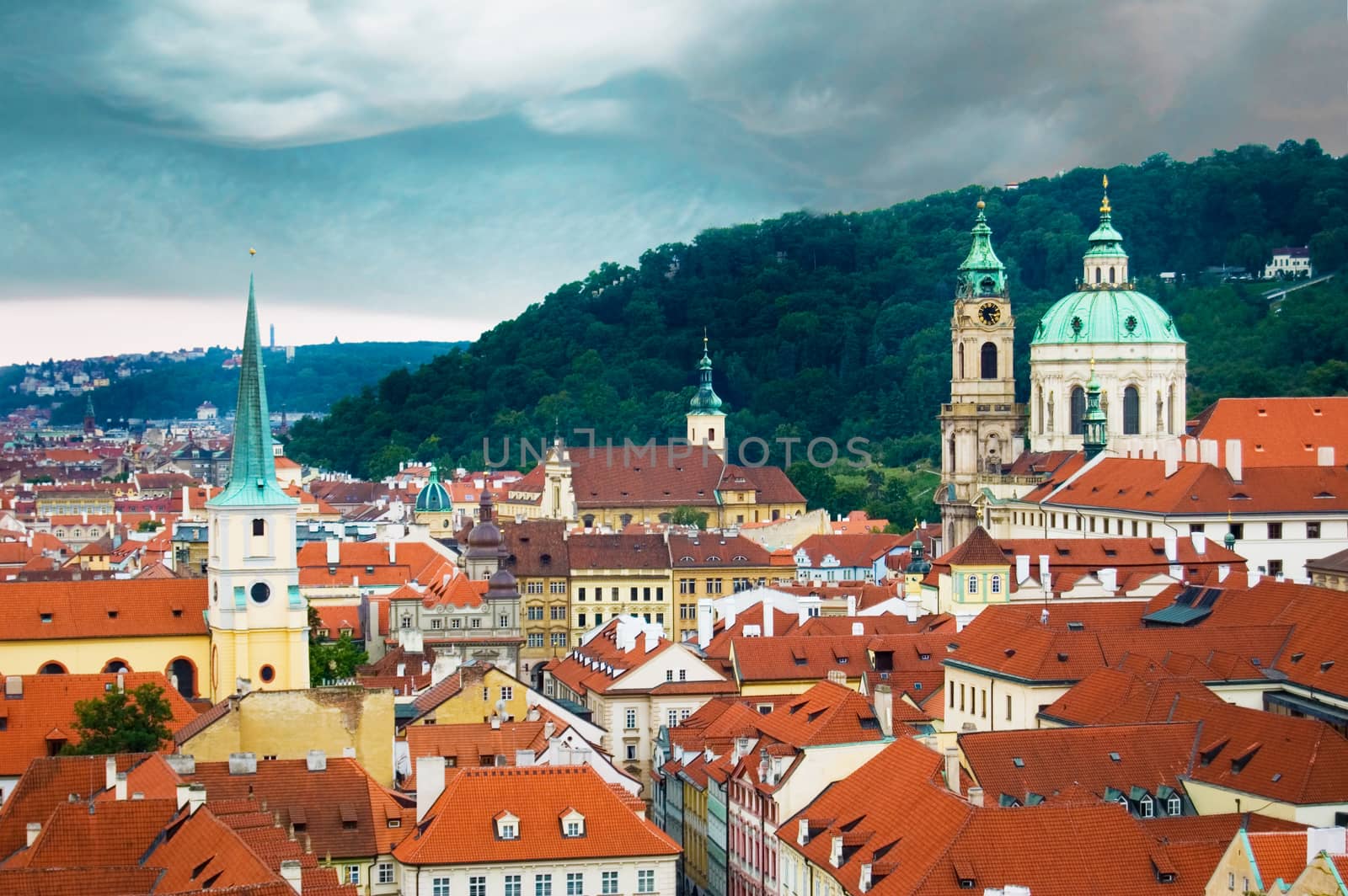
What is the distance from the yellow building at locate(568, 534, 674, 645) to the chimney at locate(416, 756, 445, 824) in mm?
60759

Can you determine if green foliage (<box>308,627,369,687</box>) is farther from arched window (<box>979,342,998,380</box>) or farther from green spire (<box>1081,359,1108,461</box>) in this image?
arched window (<box>979,342,998,380</box>)

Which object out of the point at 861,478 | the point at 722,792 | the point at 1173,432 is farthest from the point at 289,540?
the point at 861,478

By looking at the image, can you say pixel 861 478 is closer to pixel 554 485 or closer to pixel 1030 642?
pixel 554 485

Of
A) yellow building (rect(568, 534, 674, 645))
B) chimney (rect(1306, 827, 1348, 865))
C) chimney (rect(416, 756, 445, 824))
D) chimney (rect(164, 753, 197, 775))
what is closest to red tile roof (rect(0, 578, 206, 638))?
chimney (rect(164, 753, 197, 775))

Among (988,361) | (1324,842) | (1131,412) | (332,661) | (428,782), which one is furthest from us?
(988,361)

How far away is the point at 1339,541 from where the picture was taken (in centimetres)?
10444

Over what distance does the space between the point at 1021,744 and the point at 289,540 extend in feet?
104

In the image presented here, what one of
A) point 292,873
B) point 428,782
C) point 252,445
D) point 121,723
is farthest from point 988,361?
point 292,873

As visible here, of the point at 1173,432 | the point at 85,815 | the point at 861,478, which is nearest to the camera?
the point at 85,815

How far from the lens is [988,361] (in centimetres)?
14538

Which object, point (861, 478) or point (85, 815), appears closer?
point (85, 815)

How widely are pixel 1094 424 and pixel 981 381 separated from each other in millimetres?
18562

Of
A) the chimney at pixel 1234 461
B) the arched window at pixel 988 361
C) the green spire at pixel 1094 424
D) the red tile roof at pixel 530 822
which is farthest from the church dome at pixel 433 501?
the red tile roof at pixel 530 822

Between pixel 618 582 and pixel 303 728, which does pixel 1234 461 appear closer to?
pixel 618 582
